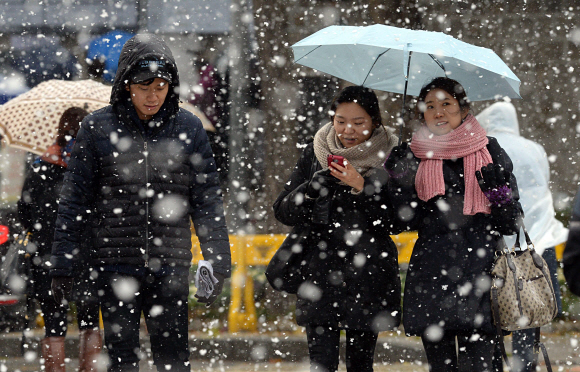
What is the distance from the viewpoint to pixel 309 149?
4.52 meters

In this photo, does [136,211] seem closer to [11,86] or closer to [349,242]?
[349,242]

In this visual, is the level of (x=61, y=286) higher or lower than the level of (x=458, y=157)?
lower

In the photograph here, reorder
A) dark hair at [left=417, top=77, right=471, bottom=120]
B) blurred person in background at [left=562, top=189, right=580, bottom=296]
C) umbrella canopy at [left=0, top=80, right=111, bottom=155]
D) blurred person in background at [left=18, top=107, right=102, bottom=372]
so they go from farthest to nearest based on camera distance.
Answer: umbrella canopy at [left=0, top=80, right=111, bottom=155] < blurred person in background at [left=18, top=107, right=102, bottom=372] < dark hair at [left=417, top=77, right=471, bottom=120] < blurred person in background at [left=562, top=189, right=580, bottom=296]

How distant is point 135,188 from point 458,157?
167cm

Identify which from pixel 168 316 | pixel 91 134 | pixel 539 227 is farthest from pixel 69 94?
pixel 539 227

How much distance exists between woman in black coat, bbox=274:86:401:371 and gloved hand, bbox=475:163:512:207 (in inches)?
21.1

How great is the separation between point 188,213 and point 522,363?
2.64m

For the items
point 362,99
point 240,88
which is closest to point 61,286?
point 362,99

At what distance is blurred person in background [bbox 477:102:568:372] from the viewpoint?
530 centimetres

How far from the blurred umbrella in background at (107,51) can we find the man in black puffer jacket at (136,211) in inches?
202

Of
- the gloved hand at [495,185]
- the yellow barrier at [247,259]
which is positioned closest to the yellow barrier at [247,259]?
the yellow barrier at [247,259]

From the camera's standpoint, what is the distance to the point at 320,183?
4.17 meters

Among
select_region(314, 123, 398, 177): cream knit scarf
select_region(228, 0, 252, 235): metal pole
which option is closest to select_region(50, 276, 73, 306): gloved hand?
select_region(314, 123, 398, 177): cream knit scarf

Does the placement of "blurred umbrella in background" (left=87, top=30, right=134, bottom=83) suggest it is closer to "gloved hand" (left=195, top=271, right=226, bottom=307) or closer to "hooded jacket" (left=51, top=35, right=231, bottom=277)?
"hooded jacket" (left=51, top=35, right=231, bottom=277)
